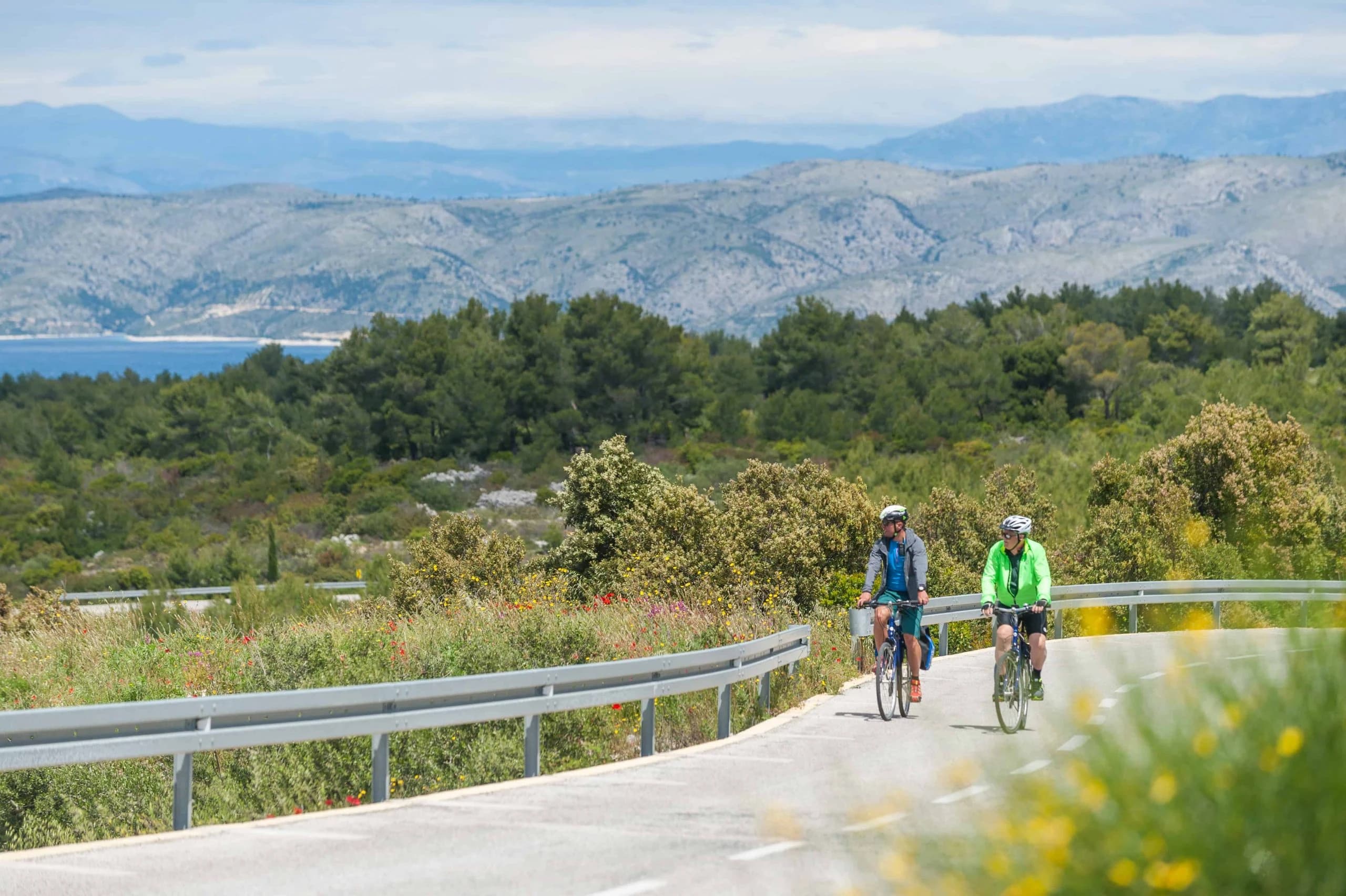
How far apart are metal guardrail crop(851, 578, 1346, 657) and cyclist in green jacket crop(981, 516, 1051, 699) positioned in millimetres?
7856

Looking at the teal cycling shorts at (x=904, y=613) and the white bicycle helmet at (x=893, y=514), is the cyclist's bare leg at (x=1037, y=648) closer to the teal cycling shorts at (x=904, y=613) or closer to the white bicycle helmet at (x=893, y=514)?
the teal cycling shorts at (x=904, y=613)

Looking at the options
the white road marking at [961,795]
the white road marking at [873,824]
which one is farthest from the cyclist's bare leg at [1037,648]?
the white road marking at [873,824]

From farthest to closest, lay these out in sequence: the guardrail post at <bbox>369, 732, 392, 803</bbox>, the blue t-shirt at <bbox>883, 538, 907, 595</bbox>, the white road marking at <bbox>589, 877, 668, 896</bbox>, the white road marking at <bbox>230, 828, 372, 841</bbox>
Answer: the blue t-shirt at <bbox>883, 538, 907, 595</bbox>, the guardrail post at <bbox>369, 732, 392, 803</bbox>, the white road marking at <bbox>230, 828, 372, 841</bbox>, the white road marking at <bbox>589, 877, 668, 896</bbox>

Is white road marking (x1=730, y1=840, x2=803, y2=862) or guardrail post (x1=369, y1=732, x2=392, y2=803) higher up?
white road marking (x1=730, y1=840, x2=803, y2=862)

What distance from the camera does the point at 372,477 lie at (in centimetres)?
9519

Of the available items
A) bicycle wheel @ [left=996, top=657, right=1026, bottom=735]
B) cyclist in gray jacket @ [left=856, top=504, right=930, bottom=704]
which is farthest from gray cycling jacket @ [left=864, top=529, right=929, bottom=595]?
bicycle wheel @ [left=996, top=657, right=1026, bottom=735]

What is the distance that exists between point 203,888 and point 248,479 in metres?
98.5

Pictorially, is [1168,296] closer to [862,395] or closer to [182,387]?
[862,395]

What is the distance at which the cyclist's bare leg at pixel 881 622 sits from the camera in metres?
13.4

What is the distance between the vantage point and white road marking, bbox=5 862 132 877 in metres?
7.61

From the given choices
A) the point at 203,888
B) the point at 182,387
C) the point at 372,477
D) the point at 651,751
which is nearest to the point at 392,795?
the point at 651,751

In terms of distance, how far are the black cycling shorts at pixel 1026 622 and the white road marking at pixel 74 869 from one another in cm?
755

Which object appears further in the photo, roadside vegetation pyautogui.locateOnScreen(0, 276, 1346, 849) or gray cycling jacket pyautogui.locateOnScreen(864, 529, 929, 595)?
gray cycling jacket pyautogui.locateOnScreen(864, 529, 929, 595)

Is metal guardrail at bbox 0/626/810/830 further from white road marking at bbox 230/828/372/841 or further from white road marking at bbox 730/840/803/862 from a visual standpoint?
white road marking at bbox 730/840/803/862
